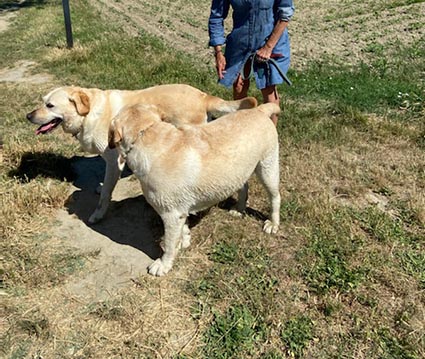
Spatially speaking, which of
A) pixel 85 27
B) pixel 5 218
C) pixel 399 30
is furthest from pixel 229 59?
pixel 85 27

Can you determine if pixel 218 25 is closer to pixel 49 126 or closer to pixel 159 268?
pixel 49 126

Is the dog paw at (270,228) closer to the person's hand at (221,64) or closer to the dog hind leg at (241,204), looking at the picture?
the dog hind leg at (241,204)

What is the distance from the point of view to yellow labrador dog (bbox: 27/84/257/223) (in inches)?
158

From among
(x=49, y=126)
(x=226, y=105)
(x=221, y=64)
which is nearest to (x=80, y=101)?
(x=49, y=126)

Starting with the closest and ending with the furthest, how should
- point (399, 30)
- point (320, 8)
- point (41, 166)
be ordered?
point (41, 166) < point (399, 30) < point (320, 8)

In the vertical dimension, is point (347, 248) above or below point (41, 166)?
above

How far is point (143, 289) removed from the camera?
3.29 m

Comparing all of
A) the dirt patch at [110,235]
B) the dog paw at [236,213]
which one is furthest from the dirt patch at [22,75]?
the dog paw at [236,213]

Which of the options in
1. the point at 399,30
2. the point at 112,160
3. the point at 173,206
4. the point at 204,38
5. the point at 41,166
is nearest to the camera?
the point at 173,206

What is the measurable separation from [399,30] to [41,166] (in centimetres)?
985

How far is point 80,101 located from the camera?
13.0 ft

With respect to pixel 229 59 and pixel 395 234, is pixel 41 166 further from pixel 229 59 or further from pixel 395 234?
pixel 395 234

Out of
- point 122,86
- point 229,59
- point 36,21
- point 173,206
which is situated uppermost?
point 229,59

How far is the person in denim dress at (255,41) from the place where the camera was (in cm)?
396
